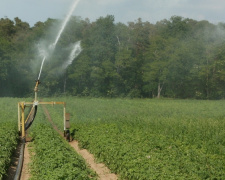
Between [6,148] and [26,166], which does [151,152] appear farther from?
[6,148]

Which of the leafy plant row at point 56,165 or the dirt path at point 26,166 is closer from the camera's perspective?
the leafy plant row at point 56,165

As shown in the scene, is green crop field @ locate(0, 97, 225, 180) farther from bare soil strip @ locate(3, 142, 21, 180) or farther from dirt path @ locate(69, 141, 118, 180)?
bare soil strip @ locate(3, 142, 21, 180)

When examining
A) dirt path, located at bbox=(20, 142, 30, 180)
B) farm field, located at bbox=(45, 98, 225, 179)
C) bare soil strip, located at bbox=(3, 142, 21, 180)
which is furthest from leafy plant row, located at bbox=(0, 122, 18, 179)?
farm field, located at bbox=(45, 98, 225, 179)

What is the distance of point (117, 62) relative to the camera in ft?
206

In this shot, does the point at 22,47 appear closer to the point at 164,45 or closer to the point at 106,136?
the point at 164,45

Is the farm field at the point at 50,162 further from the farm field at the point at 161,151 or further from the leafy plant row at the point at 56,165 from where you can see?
the farm field at the point at 161,151

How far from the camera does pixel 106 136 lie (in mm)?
14602

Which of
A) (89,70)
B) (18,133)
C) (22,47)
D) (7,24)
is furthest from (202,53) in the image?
(18,133)

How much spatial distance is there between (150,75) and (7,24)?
3154cm

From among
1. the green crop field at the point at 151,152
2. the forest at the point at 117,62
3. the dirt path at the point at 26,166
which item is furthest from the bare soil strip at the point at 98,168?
the forest at the point at 117,62

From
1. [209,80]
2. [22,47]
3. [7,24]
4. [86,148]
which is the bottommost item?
[86,148]

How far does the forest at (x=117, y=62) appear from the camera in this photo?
56531 millimetres

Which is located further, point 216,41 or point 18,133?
point 216,41

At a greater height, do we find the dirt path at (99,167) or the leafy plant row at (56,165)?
the leafy plant row at (56,165)
